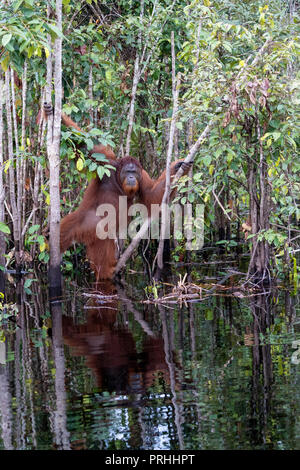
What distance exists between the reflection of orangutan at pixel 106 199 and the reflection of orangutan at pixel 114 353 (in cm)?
165

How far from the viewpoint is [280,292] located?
6219 millimetres

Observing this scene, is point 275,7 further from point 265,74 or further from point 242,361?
point 242,361

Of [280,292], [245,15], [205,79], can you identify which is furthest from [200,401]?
[245,15]

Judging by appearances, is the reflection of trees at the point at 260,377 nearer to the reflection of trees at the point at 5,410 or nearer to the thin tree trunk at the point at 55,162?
the reflection of trees at the point at 5,410

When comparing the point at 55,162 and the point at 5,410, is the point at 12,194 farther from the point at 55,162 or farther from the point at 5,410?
the point at 5,410

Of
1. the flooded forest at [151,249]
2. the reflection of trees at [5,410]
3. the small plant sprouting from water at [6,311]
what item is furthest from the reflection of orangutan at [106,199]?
the reflection of trees at [5,410]

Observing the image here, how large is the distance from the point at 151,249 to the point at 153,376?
20.2ft

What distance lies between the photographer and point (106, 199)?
7059 millimetres

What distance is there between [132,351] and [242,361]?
753 mm

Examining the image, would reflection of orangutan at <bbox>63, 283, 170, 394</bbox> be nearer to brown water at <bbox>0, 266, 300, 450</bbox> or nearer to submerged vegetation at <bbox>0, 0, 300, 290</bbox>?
brown water at <bbox>0, 266, 300, 450</bbox>

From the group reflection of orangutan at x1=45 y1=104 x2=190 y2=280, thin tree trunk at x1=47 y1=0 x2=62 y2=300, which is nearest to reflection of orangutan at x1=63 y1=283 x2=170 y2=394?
thin tree trunk at x1=47 y1=0 x2=62 y2=300

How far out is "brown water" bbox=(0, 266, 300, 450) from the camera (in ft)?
8.98

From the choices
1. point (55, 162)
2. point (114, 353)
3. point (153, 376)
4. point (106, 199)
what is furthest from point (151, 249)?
point (153, 376)
